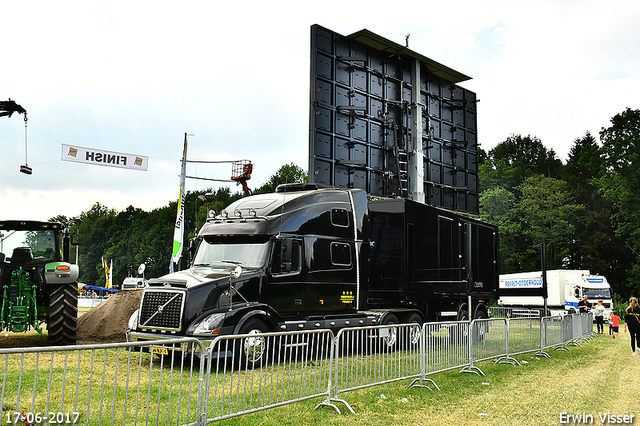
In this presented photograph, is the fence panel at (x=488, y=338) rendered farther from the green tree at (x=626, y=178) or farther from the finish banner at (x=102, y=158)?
the green tree at (x=626, y=178)

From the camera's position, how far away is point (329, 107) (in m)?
15.2

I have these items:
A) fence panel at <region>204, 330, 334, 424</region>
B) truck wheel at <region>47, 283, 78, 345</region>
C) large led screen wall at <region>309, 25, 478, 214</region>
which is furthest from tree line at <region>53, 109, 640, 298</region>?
fence panel at <region>204, 330, 334, 424</region>

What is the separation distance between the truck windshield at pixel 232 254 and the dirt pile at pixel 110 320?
12.3ft

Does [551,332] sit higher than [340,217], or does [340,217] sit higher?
[340,217]

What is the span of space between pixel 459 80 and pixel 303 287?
40.1 ft

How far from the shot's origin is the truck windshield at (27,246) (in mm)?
12656

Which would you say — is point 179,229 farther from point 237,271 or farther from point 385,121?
point 237,271

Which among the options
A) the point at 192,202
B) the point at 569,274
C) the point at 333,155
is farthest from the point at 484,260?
the point at 192,202

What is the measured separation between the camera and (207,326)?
9.67m

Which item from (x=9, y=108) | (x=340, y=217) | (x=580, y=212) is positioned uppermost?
(x=580, y=212)

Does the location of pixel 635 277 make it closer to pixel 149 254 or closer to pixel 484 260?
pixel 484 260

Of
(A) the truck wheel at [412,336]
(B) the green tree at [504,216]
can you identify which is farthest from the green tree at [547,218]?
(A) the truck wheel at [412,336]

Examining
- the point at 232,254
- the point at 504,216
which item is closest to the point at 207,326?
the point at 232,254

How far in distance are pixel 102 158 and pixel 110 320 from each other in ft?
14.8
